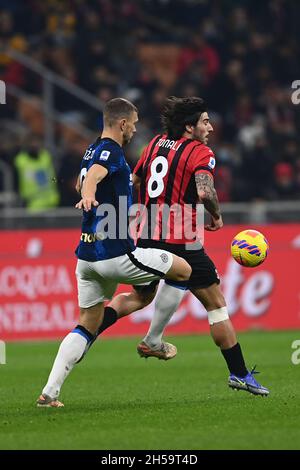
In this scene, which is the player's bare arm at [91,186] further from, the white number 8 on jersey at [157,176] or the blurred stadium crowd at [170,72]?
the blurred stadium crowd at [170,72]

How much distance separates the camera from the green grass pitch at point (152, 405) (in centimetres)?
698

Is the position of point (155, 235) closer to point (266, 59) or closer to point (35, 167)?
point (35, 167)

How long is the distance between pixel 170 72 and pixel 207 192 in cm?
1343

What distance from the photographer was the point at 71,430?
24.4ft

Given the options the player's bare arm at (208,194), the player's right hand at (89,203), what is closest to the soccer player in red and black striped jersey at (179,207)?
the player's bare arm at (208,194)

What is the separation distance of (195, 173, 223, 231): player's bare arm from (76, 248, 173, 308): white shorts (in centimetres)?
65

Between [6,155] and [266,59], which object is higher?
[266,59]

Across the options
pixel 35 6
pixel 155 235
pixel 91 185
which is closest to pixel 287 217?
pixel 35 6

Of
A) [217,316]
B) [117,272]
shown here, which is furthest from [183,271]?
[217,316]

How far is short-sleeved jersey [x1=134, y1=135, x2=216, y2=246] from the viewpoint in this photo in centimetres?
942

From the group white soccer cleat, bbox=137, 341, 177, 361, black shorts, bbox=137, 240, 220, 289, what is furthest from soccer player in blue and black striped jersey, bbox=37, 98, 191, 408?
white soccer cleat, bbox=137, 341, 177, 361

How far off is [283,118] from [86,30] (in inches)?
155

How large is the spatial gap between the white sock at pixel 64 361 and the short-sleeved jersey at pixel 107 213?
24.8 inches

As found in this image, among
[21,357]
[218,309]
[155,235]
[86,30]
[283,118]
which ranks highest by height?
[86,30]
